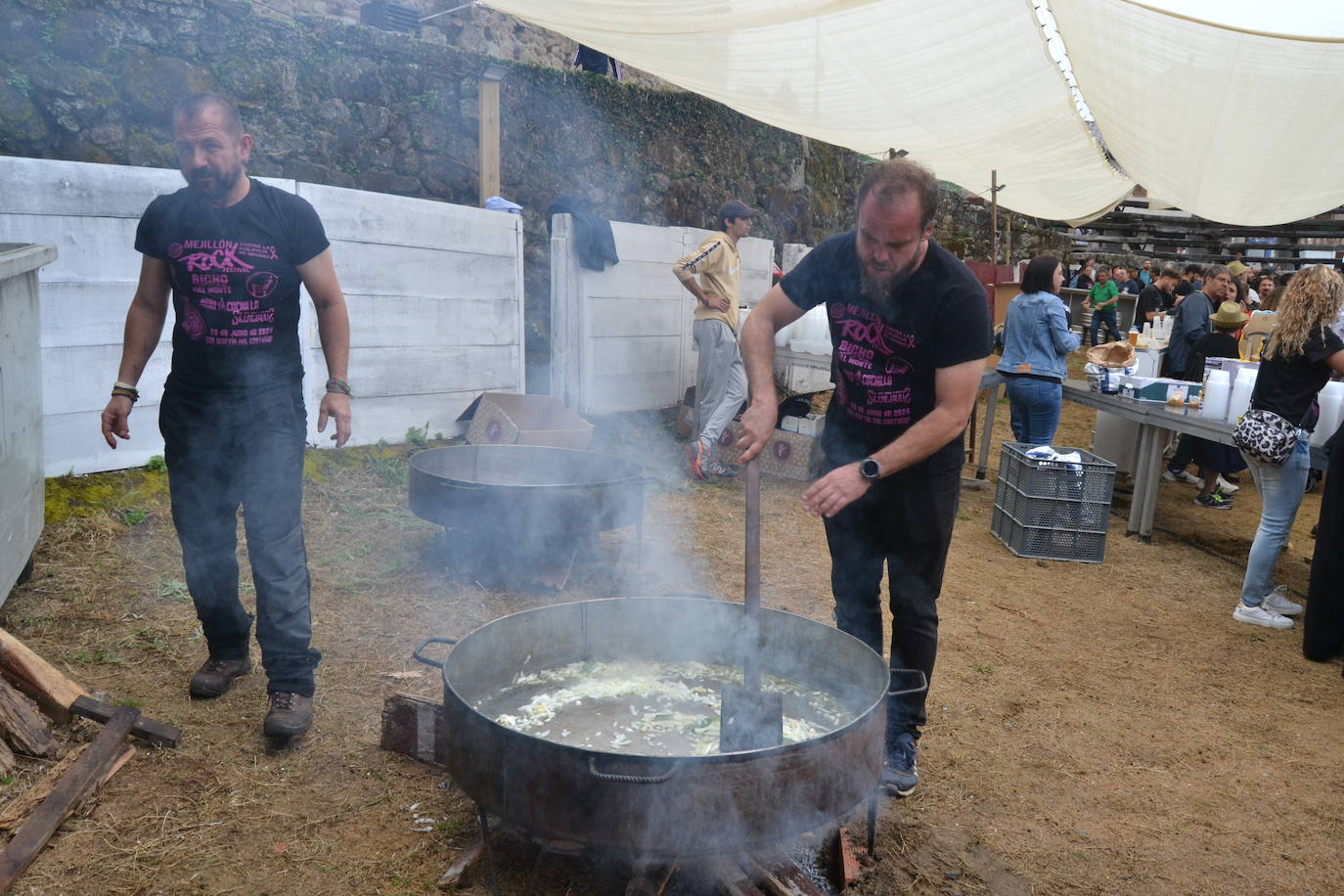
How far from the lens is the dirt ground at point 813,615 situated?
8.53ft

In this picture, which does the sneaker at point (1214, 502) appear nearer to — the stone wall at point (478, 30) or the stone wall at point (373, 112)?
the stone wall at point (373, 112)

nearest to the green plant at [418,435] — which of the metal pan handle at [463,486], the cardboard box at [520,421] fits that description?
the cardboard box at [520,421]

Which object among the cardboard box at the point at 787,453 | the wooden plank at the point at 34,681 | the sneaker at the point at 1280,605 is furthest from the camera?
the cardboard box at the point at 787,453

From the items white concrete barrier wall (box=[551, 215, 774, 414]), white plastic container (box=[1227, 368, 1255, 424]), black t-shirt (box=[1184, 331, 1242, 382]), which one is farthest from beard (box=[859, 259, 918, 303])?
black t-shirt (box=[1184, 331, 1242, 382])

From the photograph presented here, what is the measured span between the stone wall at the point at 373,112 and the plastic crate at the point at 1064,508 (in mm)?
4980

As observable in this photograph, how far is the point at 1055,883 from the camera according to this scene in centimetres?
266

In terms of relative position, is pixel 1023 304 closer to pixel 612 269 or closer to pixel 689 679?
pixel 612 269

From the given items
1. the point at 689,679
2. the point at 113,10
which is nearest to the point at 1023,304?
the point at 689,679

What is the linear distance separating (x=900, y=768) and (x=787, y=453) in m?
5.00

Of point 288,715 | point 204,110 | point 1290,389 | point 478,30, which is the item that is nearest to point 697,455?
point 1290,389

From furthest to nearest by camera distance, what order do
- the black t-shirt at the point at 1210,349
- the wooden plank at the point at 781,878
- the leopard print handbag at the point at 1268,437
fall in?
1. the black t-shirt at the point at 1210,349
2. the leopard print handbag at the point at 1268,437
3. the wooden plank at the point at 781,878

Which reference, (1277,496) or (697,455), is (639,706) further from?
(697,455)

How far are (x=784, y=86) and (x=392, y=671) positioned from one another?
16.3ft

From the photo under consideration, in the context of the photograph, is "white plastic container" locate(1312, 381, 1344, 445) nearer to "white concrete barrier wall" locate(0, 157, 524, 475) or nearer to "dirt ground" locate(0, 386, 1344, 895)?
"dirt ground" locate(0, 386, 1344, 895)
